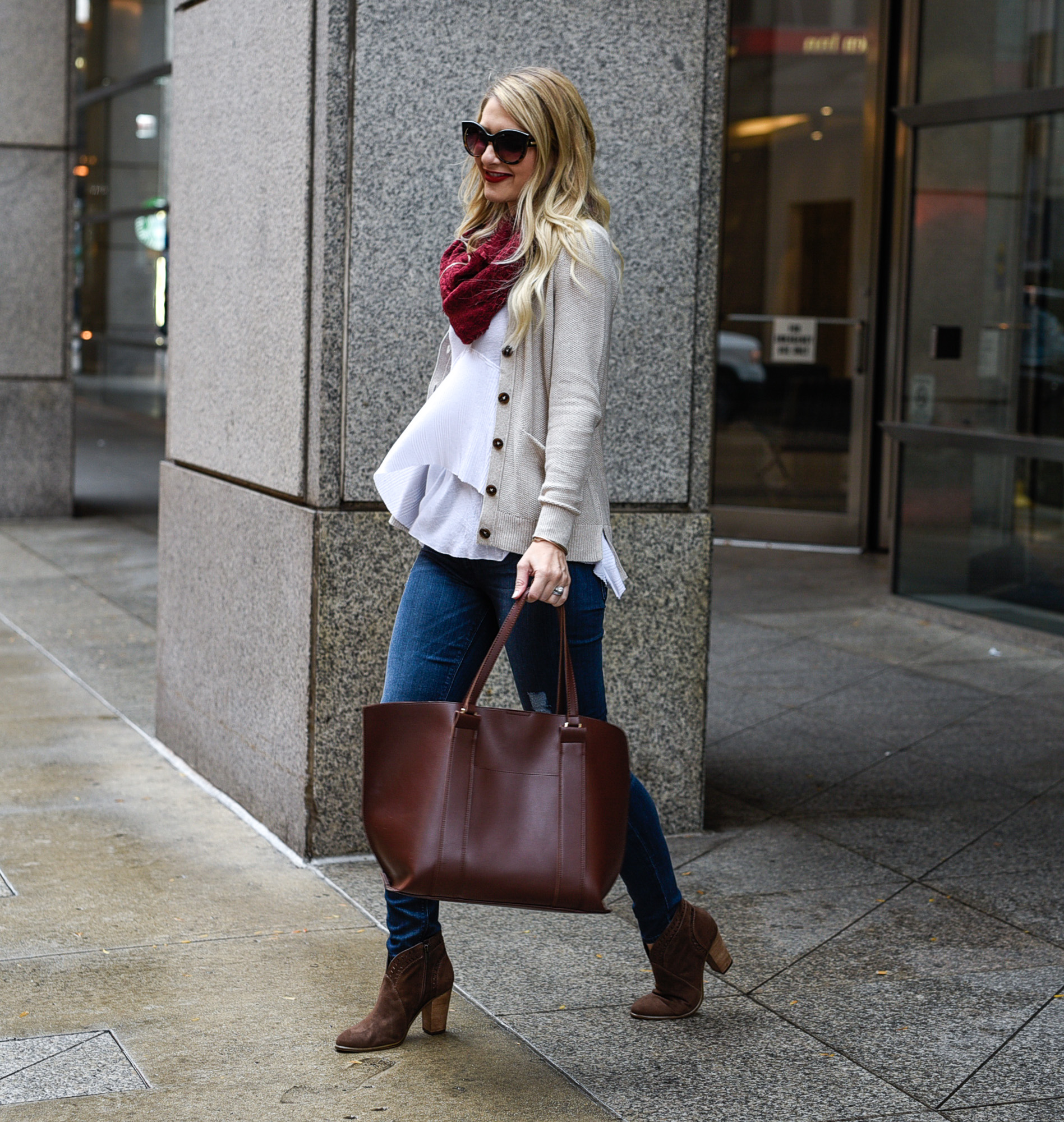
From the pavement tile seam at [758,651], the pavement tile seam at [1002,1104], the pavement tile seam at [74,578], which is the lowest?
the pavement tile seam at [1002,1104]

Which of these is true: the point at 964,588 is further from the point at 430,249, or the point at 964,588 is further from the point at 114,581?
the point at 430,249

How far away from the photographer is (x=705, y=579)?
480cm

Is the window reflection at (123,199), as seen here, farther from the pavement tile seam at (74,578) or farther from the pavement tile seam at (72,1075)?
the pavement tile seam at (72,1075)

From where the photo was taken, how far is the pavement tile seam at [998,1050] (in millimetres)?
3188

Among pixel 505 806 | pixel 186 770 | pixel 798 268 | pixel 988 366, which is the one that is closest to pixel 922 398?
pixel 988 366

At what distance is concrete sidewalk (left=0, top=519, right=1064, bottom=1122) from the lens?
3.22 meters

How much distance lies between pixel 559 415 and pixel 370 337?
141cm

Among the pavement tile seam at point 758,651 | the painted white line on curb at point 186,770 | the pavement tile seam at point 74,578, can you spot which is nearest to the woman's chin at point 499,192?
the painted white line on curb at point 186,770

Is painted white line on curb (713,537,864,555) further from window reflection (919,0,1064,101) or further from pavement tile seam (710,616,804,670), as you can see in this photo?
window reflection (919,0,1064,101)

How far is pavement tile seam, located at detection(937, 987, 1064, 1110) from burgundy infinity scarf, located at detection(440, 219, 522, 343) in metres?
1.73

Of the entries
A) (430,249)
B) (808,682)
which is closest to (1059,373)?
(808,682)

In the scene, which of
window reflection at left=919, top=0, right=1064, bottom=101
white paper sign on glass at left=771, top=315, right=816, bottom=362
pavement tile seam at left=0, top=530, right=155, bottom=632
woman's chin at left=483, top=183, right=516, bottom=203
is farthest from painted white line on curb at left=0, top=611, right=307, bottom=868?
white paper sign on glass at left=771, top=315, right=816, bottom=362

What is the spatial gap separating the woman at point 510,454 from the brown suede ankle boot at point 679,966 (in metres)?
0.24

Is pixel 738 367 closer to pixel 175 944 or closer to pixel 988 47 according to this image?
pixel 988 47
